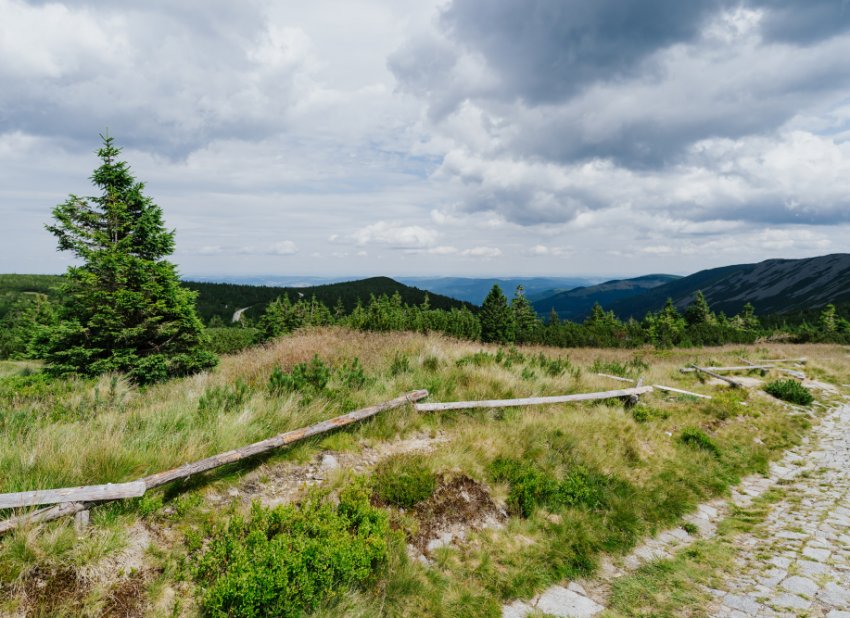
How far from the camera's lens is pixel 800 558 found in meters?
5.29

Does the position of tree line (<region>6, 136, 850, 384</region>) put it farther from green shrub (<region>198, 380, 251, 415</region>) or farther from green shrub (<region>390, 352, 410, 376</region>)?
green shrub (<region>198, 380, 251, 415</region>)

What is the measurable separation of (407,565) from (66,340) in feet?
61.4

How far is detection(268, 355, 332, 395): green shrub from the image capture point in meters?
7.44

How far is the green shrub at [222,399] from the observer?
630cm

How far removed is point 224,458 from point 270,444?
2.07 feet

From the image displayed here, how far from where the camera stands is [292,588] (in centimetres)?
348

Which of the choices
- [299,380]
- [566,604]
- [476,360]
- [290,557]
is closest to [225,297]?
[476,360]

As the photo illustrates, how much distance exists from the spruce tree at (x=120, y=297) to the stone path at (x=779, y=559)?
17.2 meters

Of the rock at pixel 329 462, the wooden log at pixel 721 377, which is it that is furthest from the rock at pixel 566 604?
the wooden log at pixel 721 377

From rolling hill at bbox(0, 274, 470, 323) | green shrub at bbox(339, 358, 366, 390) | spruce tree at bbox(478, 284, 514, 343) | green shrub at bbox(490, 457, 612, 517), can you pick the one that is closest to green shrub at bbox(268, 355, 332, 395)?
green shrub at bbox(339, 358, 366, 390)

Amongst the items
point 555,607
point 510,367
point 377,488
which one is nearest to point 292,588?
point 377,488

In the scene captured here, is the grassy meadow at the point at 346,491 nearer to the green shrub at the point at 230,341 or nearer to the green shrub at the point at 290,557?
the green shrub at the point at 290,557

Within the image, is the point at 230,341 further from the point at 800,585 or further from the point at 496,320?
the point at 800,585

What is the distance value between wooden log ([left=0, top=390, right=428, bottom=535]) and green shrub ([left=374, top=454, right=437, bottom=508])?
3.31 feet
